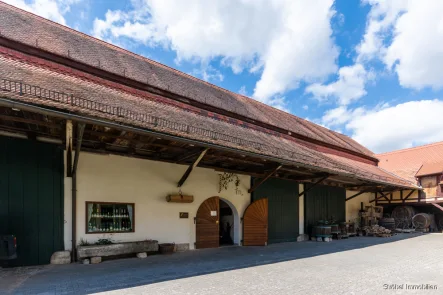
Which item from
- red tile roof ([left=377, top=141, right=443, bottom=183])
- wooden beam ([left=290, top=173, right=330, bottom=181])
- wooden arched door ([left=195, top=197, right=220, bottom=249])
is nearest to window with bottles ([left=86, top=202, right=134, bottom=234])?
wooden arched door ([left=195, top=197, right=220, bottom=249])

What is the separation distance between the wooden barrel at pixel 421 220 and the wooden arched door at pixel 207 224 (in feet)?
45.4

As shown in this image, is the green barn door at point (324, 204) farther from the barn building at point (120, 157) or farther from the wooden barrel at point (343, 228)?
the wooden barrel at point (343, 228)

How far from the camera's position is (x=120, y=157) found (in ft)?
26.2

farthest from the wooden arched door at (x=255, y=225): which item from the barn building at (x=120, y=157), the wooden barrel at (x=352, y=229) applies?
the wooden barrel at (x=352, y=229)

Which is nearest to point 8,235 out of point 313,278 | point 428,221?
point 313,278

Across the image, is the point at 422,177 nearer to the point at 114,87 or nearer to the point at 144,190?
the point at 144,190

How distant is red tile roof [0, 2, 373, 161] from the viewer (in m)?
8.51

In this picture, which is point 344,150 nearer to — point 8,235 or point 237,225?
point 237,225

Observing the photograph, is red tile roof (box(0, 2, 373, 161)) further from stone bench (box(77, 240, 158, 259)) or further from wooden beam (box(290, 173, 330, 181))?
stone bench (box(77, 240, 158, 259))

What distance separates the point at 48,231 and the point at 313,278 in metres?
6.01

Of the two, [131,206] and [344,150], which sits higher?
[344,150]

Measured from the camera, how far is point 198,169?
9.49 metres

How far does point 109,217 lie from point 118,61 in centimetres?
562

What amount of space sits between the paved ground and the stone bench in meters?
0.25
